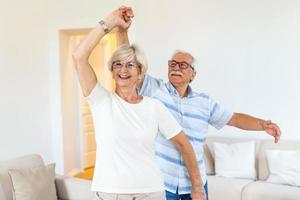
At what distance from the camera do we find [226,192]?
363 centimetres

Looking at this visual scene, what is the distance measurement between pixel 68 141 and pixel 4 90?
124 cm

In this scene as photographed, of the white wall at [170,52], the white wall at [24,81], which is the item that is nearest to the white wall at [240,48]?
the white wall at [170,52]

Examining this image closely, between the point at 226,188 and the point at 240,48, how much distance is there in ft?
5.08

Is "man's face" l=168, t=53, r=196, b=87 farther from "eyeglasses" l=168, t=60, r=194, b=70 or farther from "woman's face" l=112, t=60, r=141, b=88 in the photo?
"woman's face" l=112, t=60, r=141, b=88

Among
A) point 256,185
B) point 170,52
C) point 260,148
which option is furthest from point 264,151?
point 170,52

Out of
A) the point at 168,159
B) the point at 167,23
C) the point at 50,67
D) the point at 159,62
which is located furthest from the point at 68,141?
the point at 168,159

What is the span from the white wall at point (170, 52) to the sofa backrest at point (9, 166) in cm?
149

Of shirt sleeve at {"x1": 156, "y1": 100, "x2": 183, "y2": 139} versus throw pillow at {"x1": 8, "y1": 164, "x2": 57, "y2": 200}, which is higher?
shirt sleeve at {"x1": 156, "y1": 100, "x2": 183, "y2": 139}

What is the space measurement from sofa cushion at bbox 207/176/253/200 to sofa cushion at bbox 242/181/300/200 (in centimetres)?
6

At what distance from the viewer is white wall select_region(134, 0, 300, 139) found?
13.6 feet

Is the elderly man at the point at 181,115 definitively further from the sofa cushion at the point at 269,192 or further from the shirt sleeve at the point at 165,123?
the sofa cushion at the point at 269,192

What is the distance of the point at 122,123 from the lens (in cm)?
157

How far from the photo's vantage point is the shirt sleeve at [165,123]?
5.57ft

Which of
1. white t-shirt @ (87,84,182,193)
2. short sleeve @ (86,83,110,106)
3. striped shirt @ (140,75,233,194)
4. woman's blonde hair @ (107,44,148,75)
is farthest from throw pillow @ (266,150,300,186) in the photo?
short sleeve @ (86,83,110,106)
